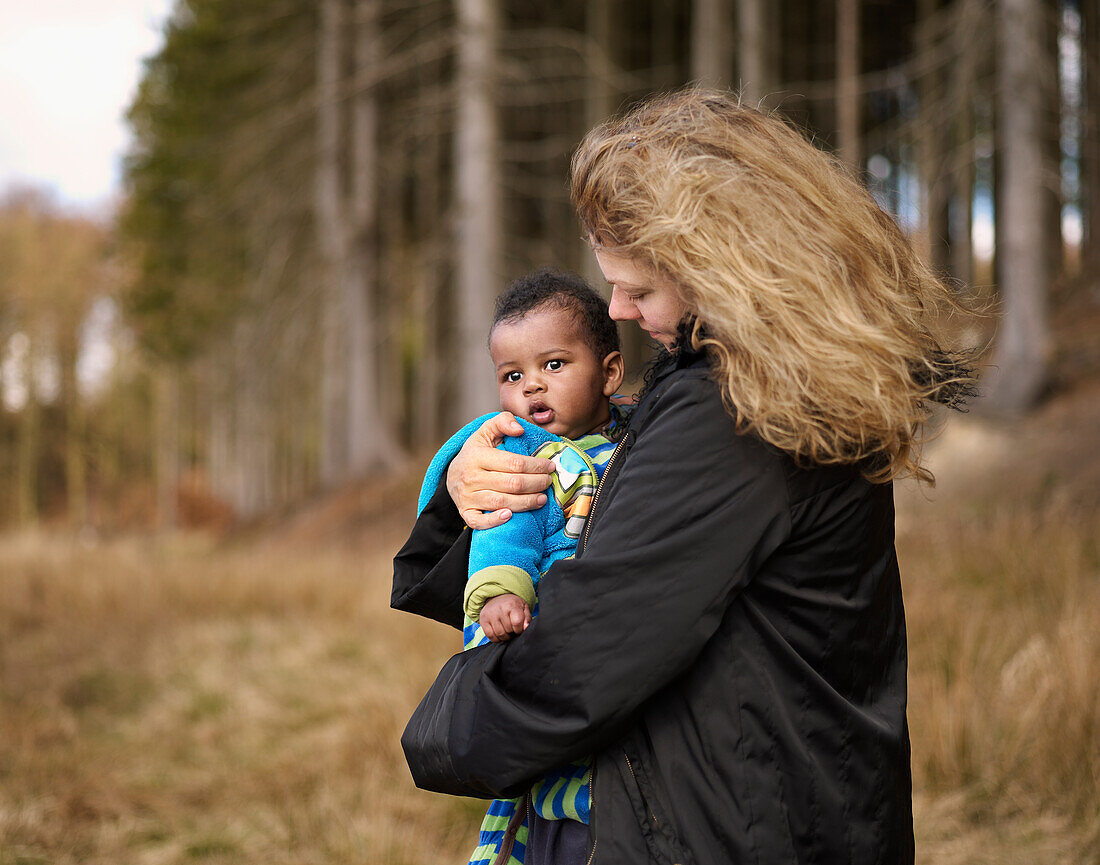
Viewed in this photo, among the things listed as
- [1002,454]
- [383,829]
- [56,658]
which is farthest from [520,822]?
[1002,454]

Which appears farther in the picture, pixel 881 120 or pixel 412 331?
pixel 412 331

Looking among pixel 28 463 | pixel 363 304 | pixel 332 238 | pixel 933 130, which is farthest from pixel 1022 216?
pixel 28 463

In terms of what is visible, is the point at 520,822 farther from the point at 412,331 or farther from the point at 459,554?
the point at 412,331

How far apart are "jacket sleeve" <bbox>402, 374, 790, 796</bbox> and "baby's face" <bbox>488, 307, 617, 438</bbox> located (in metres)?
0.50

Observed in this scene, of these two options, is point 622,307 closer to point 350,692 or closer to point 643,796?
point 643,796

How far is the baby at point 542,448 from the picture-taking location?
168 centimetres

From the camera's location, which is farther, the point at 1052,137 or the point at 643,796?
the point at 1052,137

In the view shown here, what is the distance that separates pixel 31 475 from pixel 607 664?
24955 mm

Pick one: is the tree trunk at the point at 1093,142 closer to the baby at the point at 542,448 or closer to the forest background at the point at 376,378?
the forest background at the point at 376,378

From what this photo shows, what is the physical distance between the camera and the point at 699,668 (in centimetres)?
152

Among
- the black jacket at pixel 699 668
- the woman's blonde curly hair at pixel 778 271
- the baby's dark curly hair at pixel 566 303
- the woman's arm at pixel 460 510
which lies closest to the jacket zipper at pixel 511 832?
the black jacket at pixel 699 668

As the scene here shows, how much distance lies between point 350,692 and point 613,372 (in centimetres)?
466

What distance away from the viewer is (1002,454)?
357 inches

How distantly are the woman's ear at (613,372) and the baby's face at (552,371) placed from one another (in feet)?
0.16
